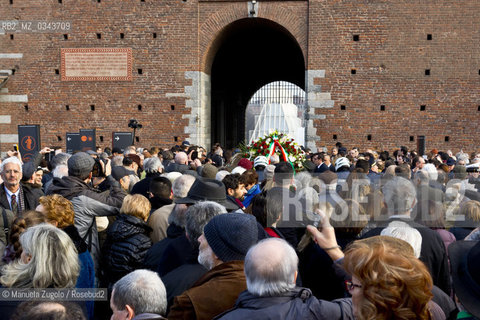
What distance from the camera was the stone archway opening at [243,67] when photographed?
19750 millimetres

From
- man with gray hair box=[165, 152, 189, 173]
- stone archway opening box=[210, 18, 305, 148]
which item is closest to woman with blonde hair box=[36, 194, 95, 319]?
man with gray hair box=[165, 152, 189, 173]

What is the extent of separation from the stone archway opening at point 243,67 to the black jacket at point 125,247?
13943 mm

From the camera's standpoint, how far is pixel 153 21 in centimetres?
1731

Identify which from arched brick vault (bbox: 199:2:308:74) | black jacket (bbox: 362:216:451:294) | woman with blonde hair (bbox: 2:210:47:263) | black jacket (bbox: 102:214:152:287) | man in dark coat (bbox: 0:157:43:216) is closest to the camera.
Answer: woman with blonde hair (bbox: 2:210:47:263)

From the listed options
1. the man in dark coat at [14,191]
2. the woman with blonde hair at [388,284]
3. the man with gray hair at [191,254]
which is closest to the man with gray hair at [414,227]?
the man with gray hair at [191,254]

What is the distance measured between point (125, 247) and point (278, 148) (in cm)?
650

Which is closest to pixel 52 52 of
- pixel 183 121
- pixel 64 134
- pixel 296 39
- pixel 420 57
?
pixel 64 134

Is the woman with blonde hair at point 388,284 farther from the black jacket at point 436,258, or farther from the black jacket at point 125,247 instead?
the black jacket at point 125,247

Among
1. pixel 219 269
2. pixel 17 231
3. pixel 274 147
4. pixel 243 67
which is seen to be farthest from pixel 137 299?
pixel 243 67

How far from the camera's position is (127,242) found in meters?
4.50

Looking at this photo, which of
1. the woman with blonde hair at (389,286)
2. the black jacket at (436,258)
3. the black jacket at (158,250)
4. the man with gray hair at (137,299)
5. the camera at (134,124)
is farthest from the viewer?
the camera at (134,124)

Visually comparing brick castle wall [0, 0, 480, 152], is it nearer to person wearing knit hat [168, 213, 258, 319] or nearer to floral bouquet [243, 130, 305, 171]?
floral bouquet [243, 130, 305, 171]

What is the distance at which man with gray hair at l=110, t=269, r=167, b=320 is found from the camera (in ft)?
A: 8.38

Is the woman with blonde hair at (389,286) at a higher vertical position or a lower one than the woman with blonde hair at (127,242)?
higher
